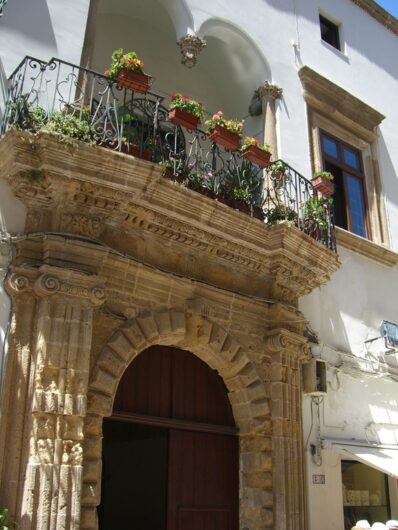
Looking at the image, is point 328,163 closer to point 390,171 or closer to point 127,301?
point 390,171

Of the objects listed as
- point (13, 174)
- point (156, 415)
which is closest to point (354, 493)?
point (156, 415)

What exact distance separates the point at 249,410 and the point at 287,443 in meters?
0.53

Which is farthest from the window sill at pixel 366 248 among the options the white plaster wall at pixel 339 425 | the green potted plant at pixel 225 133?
the green potted plant at pixel 225 133

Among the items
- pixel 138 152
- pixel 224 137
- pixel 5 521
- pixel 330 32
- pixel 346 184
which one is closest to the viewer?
pixel 5 521

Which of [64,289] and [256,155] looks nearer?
[64,289]

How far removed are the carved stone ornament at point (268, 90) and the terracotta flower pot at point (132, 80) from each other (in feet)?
10.3

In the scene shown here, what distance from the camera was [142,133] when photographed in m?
6.64

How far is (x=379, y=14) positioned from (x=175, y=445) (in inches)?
341

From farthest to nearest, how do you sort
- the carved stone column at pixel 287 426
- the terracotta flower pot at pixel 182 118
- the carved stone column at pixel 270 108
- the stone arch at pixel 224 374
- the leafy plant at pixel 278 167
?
1. the carved stone column at pixel 270 108
2. the leafy plant at pixel 278 167
3. the carved stone column at pixel 287 426
4. the terracotta flower pot at pixel 182 118
5. the stone arch at pixel 224 374

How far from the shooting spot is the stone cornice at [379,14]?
38.0ft

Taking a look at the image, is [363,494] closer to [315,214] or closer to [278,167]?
[315,214]

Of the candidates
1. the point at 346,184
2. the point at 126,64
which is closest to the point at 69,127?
the point at 126,64

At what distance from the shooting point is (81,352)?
584 cm

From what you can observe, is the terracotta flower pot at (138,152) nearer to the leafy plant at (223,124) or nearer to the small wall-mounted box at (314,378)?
the leafy plant at (223,124)
